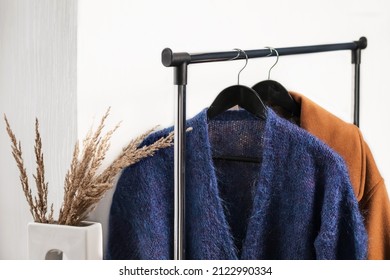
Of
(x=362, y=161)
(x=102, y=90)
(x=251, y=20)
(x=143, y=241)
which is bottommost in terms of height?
(x=143, y=241)

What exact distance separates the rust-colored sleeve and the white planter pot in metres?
0.45

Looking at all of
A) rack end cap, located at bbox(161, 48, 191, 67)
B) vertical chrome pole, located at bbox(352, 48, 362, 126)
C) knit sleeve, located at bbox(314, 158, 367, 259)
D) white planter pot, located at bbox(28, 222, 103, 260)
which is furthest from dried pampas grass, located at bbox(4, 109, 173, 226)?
vertical chrome pole, located at bbox(352, 48, 362, 126)

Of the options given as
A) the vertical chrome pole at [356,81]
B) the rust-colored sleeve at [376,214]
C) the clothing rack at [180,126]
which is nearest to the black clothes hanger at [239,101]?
the clothing rack at [180,126]

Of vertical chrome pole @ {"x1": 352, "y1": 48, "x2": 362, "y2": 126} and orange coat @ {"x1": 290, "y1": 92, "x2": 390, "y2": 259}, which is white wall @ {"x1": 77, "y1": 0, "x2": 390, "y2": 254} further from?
orange coat @ {"x1": 290, "y1": 92, "x2": 390, "y2": 259}

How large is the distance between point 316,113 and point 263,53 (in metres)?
0.15

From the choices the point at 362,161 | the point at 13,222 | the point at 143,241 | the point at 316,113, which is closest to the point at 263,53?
the point at 316,113

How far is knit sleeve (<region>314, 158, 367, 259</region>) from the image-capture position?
81cm

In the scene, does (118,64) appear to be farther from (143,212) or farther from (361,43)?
(361,43)

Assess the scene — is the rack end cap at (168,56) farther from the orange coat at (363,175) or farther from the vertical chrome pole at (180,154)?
the orange coat at (363,175)

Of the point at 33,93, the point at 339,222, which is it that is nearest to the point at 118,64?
the point at 33,93

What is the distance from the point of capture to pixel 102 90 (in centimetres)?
90

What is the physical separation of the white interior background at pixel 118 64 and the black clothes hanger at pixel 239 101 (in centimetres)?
11

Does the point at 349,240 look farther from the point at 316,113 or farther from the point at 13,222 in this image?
the point at 13,222

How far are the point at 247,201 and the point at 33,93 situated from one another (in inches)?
16.8
